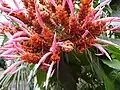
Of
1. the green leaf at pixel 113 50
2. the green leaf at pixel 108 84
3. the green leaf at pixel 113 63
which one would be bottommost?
the green leaf at pixel 108 84

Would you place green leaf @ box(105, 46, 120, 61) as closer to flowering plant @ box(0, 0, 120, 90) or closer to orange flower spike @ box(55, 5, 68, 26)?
flowering plant @ box(0, 0, 120, 90)

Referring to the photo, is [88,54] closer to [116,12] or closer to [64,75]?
[64,75]

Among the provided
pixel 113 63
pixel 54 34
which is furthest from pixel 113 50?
pixel 54 34

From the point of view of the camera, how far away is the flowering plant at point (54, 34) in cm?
55

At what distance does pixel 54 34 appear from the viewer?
1.86 feet

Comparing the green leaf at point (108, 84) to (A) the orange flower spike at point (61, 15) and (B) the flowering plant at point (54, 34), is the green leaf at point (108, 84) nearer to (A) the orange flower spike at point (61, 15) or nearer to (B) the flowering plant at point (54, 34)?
(B) the flowering plant at point (54, 34)

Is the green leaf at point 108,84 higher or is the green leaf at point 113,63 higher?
the green leaf at point 113,63

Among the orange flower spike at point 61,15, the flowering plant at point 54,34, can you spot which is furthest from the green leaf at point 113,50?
the orange flower spike at point 61,15

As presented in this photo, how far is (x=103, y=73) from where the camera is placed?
0.62 m

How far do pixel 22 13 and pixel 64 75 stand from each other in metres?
0.16

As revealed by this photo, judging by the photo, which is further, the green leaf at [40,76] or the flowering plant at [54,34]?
the green leaf at [40,76]

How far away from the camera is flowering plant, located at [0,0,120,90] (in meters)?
0.55

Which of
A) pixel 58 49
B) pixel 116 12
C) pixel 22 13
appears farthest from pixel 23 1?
pixel 116 12

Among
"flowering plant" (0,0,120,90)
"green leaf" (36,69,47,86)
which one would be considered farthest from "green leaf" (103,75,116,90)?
"green leaf" (36,69,47,86)
